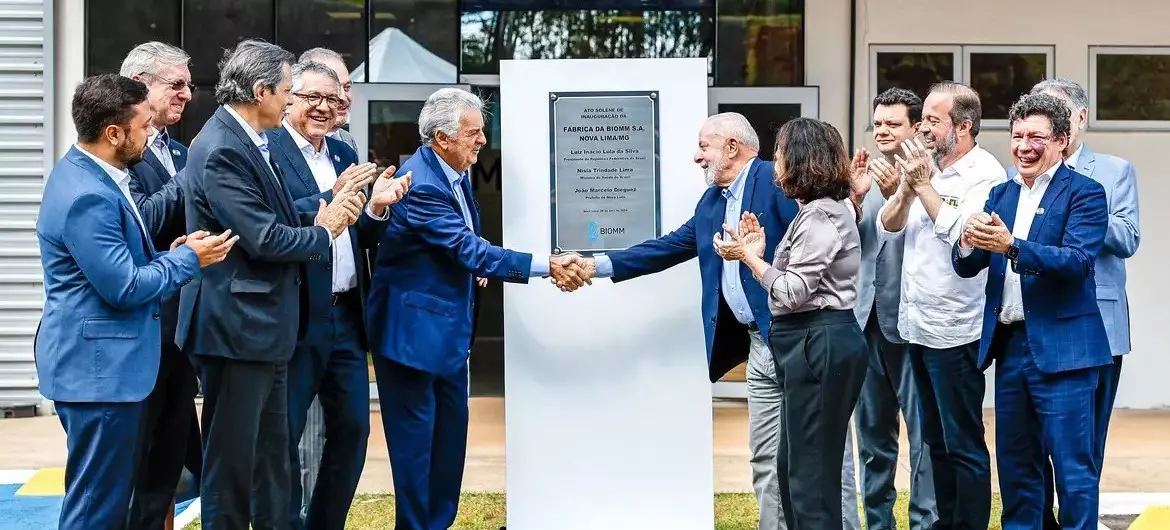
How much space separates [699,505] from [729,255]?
1425 millimetres

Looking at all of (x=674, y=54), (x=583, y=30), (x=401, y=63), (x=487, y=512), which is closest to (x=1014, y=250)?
(x=487, y=512)

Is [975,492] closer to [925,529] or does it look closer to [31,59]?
[925,529]

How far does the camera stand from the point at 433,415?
5051mm

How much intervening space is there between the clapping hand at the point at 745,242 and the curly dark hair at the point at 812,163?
195 millimetres

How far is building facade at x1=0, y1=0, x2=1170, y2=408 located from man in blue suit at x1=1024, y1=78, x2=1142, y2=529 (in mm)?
3885

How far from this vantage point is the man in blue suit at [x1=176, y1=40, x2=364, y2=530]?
4191 mm

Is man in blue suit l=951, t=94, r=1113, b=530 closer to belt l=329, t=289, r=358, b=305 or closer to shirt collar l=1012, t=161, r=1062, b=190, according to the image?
shirt collar l=1012, t=161, r=1062, b=190

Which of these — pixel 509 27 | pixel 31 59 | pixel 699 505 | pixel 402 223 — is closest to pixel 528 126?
pixel 402 223

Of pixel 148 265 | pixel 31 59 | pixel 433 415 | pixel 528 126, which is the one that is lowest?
pixel 433 415

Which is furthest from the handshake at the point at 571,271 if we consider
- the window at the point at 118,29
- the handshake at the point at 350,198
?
the window at the point at 118,29

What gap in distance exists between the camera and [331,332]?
4.82 meters

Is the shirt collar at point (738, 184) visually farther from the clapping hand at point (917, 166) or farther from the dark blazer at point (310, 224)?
the dark blazer at point (310, 224)

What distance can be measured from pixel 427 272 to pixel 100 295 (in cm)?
142

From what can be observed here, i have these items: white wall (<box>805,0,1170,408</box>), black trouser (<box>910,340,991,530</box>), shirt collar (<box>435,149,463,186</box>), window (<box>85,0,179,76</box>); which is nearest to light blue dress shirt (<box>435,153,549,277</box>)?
shirt collar (<box>435,149,463,186</box>)
